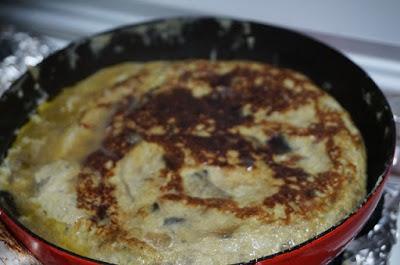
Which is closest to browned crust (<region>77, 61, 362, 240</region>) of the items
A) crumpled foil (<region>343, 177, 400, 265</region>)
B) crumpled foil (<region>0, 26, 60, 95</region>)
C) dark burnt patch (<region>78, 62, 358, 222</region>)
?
dark burnt patch (<region>78, 62, 358, 222</region>)

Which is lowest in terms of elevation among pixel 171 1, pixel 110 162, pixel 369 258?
pixel 369 258

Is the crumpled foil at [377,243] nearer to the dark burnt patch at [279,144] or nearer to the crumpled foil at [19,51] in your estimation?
the dark burnt patch at [279,144]

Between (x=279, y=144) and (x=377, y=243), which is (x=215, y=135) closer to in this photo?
(x=279, y=144)

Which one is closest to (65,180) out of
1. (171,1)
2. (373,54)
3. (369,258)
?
(369,258)

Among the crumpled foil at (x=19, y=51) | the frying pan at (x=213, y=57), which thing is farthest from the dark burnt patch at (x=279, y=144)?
the crumpled foil at (x=19, y=51)

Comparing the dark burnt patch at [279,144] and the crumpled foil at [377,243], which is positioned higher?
the dark burnt patch at [279,144]

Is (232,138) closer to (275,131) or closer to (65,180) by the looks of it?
(275,131)
